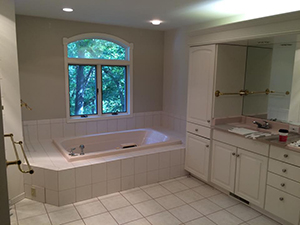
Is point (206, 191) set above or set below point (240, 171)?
below

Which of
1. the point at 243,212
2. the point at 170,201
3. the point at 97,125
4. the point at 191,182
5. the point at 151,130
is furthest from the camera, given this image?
the point at 151,130

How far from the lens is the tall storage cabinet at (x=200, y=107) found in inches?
121

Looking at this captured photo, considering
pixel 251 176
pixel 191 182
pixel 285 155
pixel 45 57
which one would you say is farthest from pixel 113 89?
pixel 285 155

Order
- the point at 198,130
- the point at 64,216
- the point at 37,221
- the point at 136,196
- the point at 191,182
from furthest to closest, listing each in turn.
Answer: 1. the point at 191,182
2. the point at 198,130
3. the point at 136,196
4. the point at 64,216
5. the point at 37,221

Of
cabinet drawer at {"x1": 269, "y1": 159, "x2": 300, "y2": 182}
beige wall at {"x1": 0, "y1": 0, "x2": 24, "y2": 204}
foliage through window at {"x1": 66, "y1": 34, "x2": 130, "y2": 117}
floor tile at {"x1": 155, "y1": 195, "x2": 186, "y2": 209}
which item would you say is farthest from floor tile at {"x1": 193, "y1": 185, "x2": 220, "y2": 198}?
beige wall at {"x1": 0, "y1": 0, "x2": 24, "y2": 204}

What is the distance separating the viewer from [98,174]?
3.00 metres

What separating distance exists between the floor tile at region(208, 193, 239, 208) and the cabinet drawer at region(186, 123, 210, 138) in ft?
2.41

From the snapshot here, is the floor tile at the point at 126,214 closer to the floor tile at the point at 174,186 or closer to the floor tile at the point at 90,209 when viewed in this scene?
the floor tile at the point at 90,209

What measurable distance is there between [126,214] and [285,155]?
1672mm

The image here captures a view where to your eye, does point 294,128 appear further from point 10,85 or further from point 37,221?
point 10,85

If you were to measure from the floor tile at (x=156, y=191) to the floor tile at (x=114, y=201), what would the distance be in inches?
13.5

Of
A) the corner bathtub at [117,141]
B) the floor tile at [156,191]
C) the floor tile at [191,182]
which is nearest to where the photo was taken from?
the floor tile at [156,191]

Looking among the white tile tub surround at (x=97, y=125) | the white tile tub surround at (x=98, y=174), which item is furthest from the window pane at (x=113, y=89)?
the white tile tub surround at (x=98, y=174)

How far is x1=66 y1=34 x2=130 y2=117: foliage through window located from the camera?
4.00 meters
